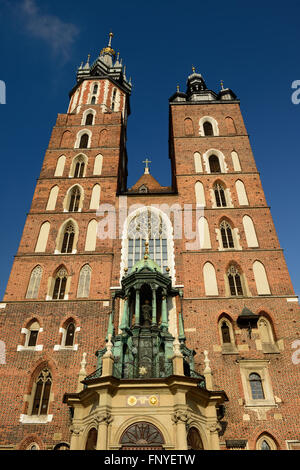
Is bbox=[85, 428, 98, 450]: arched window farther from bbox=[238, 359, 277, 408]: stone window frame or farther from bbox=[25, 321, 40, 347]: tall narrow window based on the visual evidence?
bbox=[238, 359, 277, 408]: stone window frame

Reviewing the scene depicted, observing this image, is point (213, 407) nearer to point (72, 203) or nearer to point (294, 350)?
point (294, 350)

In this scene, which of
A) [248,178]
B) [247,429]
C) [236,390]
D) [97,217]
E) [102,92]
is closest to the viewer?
[247,429]

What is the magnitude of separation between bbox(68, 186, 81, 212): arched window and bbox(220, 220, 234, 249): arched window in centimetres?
789

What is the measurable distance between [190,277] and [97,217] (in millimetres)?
6008

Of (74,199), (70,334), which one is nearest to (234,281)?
(70,334)

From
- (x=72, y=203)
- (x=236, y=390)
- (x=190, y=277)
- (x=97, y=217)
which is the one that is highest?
(x=72, y=203)

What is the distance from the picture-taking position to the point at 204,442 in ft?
38.1

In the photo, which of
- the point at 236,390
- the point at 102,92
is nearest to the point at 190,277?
the point at 236,390

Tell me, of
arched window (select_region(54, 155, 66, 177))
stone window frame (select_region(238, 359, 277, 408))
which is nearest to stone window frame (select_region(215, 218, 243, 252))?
stone window frame (select_region(238, 359, 277, 408))

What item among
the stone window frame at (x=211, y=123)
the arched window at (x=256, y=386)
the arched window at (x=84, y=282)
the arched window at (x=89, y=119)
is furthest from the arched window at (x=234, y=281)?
the arched window at (x=89, y=119)

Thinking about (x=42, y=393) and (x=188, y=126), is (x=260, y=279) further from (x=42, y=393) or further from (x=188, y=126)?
(x=188, y=126)

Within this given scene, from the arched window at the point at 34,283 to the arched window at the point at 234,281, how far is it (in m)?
8.74

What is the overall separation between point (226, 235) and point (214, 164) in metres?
5.64

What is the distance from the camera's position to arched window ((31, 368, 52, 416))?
46.2ft
